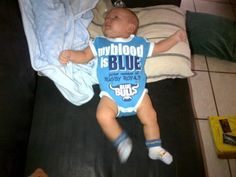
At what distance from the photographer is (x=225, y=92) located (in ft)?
5.88

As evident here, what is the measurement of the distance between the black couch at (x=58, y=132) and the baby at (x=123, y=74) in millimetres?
44

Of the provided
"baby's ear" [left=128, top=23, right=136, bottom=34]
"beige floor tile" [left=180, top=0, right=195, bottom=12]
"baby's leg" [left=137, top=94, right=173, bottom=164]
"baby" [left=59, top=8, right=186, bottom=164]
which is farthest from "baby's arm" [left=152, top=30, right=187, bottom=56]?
"beige floor tile" [left=180, top=0, right=195, bottom=12]

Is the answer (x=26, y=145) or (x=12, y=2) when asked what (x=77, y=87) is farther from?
(x=12, y=2)

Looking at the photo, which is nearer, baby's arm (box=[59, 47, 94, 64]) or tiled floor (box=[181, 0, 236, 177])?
baby's arm (box=[59, 47, 94, 64])

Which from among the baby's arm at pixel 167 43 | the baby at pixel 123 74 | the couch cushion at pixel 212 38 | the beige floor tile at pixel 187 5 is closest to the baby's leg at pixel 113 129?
the baby at pixel 123 74

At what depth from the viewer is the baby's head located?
3.91 feet

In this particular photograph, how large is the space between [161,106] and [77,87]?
37 centimetres

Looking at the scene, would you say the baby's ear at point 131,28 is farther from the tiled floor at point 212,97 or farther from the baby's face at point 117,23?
the tiled floor at point 212,97

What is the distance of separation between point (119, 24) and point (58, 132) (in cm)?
52

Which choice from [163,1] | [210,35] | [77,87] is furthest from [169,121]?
[210,35]

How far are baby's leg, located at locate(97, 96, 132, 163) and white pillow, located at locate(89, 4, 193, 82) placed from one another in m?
0.26

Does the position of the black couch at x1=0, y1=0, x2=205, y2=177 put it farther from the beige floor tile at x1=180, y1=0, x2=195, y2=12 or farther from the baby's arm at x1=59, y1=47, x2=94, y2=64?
the beige floor tile at x1=180, y1=0, x2=195, y2=12

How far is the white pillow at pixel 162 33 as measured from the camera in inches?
48.1

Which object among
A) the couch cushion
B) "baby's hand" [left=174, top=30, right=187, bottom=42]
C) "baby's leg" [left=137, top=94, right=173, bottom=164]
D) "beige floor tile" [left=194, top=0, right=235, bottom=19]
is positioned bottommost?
"baby's leg" [left=137, top=94, right=173, bottom=164]
